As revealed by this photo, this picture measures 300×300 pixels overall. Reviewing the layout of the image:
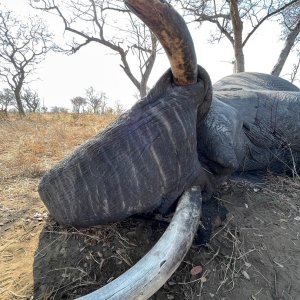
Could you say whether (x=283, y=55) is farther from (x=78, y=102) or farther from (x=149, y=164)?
(x=78, y=102)

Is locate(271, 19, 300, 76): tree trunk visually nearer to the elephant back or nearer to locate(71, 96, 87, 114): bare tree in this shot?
the elephant back

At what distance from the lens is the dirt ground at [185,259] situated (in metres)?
1.46

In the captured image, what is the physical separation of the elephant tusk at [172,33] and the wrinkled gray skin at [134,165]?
109 millimetres

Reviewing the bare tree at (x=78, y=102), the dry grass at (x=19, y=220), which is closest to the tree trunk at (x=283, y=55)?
the dry grass at (x=19, y=220)

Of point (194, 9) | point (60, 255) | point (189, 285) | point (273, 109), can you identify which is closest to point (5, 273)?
point (60, 255)

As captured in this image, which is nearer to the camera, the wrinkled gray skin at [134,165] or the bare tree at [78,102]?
the wrinkled gray skin at [134,165]

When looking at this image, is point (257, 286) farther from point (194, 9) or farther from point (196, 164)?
point (194, 9)

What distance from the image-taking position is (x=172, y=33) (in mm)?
1231

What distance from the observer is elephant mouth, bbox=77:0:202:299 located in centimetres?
107

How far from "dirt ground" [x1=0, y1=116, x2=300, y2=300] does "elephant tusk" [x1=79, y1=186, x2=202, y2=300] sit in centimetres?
29

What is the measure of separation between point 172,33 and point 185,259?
107cm

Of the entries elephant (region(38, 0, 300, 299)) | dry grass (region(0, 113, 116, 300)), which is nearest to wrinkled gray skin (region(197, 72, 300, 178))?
elephant (region(38, 0, 300, 299))

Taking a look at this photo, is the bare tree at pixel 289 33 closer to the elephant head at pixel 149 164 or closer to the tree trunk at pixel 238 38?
the tree trunk at pixel 238 38

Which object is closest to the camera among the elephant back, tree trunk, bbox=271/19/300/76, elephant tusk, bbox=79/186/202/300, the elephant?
elephant tusk, bbox=79/186/202/300
